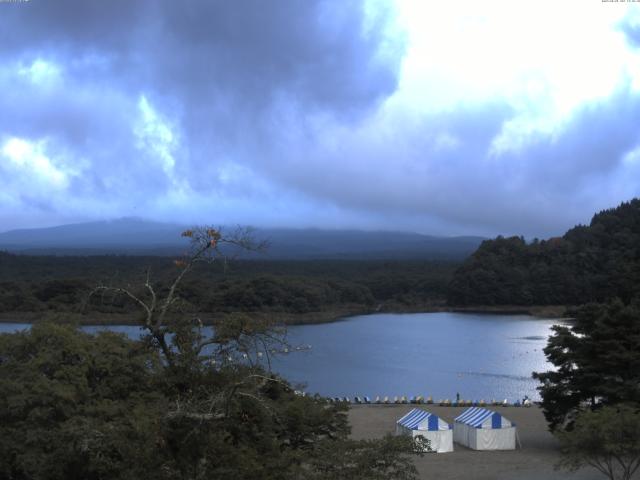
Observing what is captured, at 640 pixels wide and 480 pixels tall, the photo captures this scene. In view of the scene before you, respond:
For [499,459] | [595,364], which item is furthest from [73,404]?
[595,364]

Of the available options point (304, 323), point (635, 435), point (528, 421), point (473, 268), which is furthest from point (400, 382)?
point (473, 268)

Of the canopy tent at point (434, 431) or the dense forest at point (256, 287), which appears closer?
the canopy tent at point (434, 431)

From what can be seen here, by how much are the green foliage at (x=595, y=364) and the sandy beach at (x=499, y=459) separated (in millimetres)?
1032

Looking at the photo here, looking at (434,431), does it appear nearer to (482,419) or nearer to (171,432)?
(482,419)

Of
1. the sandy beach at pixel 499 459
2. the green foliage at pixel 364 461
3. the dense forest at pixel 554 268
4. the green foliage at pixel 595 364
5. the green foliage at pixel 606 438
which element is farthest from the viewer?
the dense forest at pixel 554 268

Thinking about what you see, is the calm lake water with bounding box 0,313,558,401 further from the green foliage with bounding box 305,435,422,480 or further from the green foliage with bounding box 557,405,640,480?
the green foliage with bounding box 305,435,422,480

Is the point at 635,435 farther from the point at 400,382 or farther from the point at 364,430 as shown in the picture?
the point at 400,382

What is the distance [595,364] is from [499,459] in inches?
117

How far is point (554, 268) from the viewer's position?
73.8 meters

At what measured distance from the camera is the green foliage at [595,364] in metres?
16.1

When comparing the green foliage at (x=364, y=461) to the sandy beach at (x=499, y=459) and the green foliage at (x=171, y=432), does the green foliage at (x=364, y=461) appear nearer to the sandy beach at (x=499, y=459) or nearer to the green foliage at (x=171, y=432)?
the green foliage at (x=171, y=432)

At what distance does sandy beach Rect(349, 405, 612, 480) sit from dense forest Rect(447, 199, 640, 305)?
49.6 meters

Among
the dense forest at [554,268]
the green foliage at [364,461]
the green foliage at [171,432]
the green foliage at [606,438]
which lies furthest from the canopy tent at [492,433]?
A: the dense forest at [554,268]

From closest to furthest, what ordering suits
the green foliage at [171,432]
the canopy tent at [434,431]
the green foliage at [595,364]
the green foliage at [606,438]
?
the green foliage at [171,432] < the green foliage at [606,438] < the green foliage at [595,364] < the canopy tent at [434,431]
